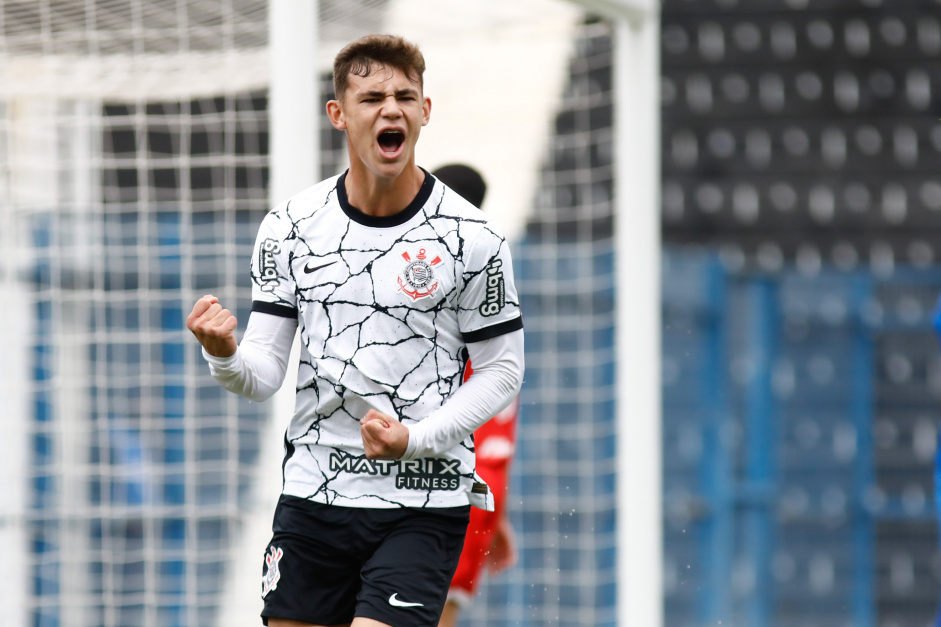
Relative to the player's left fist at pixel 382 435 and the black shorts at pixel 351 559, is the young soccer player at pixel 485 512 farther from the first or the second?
the player's left fist at pixel 382 435

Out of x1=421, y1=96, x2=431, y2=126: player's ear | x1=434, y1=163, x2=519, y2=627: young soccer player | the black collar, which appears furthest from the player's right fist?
x1=434, y1=163, x2=519, y2=627: young soccer player

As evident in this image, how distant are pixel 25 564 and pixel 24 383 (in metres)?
0.81

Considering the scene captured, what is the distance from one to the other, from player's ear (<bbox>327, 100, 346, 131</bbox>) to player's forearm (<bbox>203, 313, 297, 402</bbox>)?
0.47 meters

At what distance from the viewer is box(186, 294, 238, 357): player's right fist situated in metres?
2.69

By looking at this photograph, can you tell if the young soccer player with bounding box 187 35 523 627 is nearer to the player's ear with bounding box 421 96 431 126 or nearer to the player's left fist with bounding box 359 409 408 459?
the player's ear with bounding box 421 96 431 126

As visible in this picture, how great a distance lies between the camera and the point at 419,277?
288 cm

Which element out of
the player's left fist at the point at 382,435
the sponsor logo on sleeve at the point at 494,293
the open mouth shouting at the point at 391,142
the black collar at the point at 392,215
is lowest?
the player's left fist at the point at 382,435

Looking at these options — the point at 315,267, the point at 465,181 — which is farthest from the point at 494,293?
the point at 465,181

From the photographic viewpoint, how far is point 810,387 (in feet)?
23.2

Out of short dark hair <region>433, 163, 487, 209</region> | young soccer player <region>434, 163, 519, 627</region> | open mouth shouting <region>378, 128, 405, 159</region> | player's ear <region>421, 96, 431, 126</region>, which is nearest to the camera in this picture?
open mouth shouting <region>378, 128, 405, 159</region>

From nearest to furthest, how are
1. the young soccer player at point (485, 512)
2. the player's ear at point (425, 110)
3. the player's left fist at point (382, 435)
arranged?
the player's left fist at point (382, 435) → the player's ear at point (425, 110) → the young soccer player at point (485, 512)

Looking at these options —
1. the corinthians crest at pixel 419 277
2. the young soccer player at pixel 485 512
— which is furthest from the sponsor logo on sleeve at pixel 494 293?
the young soccer player at pixel 485 512

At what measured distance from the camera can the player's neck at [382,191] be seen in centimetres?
291

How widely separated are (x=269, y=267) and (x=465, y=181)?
1.39 metres
